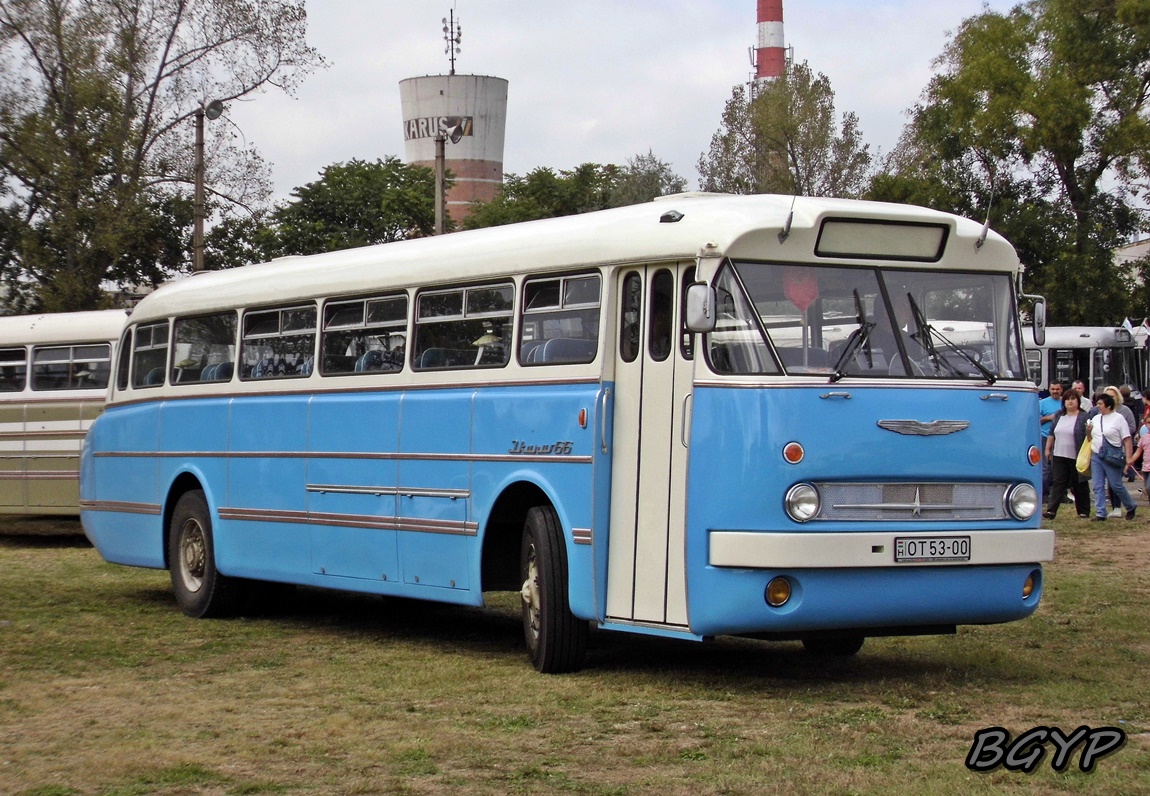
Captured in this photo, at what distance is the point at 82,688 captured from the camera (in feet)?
33.0

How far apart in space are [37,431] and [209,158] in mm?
21874

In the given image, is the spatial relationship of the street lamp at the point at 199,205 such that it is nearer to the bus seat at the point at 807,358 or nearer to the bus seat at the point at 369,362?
the bus seat at the point at 369,362

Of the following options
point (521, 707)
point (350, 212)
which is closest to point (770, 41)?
point (350, 212)

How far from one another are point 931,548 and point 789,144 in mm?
57107

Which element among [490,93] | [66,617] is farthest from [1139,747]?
[490,93]

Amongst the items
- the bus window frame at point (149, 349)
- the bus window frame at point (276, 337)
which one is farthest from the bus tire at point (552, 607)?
the bus window frame at point (149, 349)

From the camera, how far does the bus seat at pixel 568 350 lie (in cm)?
1036

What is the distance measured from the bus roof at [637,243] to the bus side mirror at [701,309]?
32cm

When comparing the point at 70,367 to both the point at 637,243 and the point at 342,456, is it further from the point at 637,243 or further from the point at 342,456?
the point at 637,243

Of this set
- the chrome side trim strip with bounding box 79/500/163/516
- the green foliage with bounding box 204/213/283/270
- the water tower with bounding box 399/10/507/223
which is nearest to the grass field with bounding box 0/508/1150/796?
the chrome side trim strip with bounding box 79/500/163/516

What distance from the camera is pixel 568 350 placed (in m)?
10.6

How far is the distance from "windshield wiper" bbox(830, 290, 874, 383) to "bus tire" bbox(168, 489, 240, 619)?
22.4 ft

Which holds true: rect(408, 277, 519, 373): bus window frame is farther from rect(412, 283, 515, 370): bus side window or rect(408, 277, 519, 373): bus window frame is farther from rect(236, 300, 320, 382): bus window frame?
rect(236, 300, 320, 382): bus window frame

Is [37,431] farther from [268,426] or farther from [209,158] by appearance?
[209,158]
